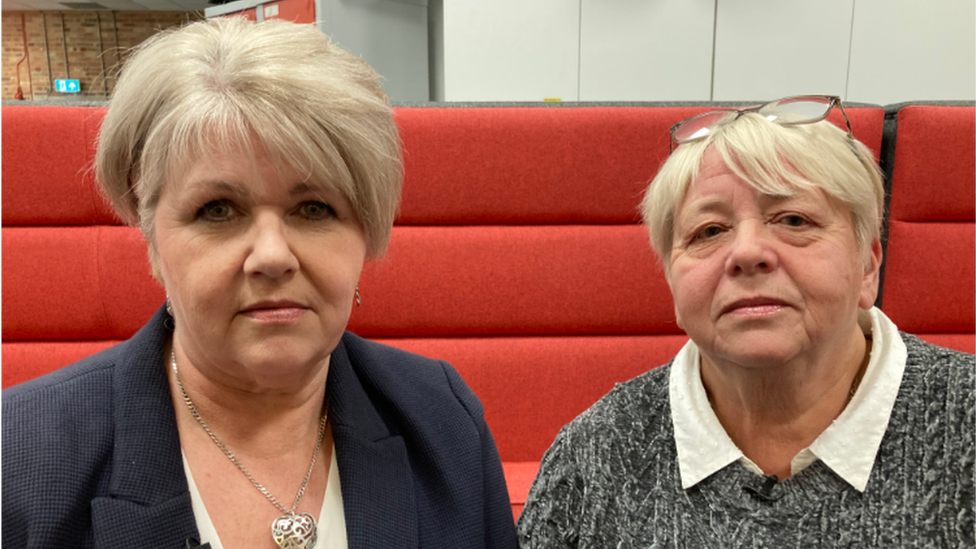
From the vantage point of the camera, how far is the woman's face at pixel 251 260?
0.82 metres

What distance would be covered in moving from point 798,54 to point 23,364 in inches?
171

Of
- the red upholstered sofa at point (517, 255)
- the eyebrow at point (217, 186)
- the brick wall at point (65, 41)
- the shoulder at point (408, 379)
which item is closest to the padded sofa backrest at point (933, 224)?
the red upholstered sofa at point (517, 255)

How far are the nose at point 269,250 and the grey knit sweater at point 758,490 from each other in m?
0.61

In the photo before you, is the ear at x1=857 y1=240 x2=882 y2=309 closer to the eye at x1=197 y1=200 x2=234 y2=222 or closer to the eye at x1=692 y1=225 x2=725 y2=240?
the eye at x1=692 y1=225 x2=725 y2=240

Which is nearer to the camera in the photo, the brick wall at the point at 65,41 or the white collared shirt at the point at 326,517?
the white collared shirt at the point at 326,517

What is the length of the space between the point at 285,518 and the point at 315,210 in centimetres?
44

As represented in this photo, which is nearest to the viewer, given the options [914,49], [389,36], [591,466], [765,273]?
[765,273]

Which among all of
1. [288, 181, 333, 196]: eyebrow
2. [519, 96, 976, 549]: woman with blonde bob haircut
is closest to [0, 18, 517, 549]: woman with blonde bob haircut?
[288, 181, 333, 196]: eyebrow

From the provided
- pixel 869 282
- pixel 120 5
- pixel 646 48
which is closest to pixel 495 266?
pixel 869 282

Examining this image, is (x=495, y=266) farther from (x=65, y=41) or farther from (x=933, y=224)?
(x=65, y=41)

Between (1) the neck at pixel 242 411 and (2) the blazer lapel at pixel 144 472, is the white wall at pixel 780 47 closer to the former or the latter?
(1) the neck at pixel 242 411

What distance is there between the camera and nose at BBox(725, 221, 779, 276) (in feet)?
3.31

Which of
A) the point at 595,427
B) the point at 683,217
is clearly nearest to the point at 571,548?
the point at 595,427

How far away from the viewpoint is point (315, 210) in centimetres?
90
